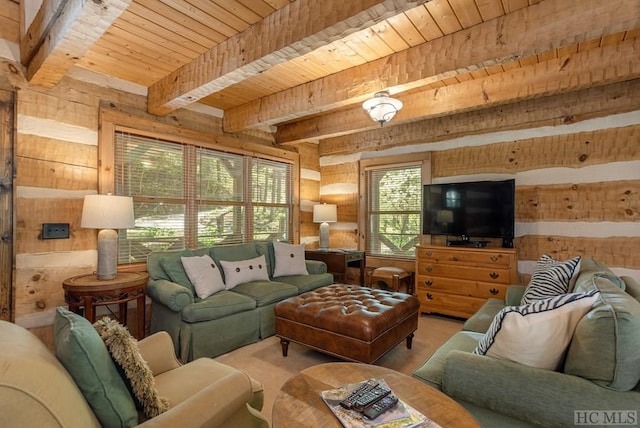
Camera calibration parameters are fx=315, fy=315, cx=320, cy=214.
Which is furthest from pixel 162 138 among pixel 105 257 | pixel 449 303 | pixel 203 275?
pixel 449 303

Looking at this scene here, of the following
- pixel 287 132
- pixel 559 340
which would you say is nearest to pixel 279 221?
pixel 287 132

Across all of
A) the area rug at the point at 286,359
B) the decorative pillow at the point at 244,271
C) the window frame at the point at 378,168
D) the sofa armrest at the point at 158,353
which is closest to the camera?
the sofa armrest at the point at 158,353

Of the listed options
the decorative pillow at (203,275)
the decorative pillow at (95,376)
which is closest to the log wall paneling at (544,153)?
the decorative pillow at (203,275)

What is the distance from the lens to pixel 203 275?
3.12 m

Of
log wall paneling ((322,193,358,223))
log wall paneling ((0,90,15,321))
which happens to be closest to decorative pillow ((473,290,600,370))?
log wall paneling ((0,90,15,321))

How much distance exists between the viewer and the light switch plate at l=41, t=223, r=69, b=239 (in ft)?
8.89

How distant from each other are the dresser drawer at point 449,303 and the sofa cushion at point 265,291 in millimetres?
1667

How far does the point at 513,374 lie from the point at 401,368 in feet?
4.75

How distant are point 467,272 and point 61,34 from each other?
13.7 ft

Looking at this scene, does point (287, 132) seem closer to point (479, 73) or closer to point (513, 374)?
point (479, 73)

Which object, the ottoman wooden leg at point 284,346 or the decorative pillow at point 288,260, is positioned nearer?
the ottoman wooden leg at point 284,346

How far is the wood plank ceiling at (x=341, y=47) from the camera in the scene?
6.26 ft

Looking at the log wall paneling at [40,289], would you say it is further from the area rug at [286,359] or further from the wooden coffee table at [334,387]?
the wooden coffee table at [334,387]

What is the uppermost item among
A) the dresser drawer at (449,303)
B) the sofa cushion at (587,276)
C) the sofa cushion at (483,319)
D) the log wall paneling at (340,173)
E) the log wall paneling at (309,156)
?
the log wall paneling at (309,156)
